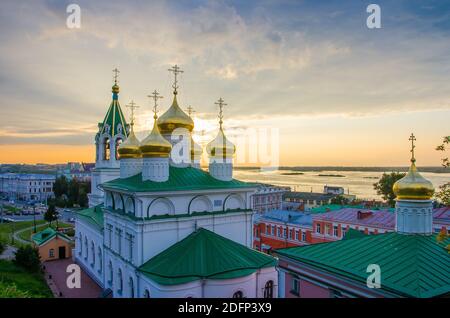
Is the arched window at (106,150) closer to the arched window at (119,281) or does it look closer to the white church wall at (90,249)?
the white church wall at (90,249)

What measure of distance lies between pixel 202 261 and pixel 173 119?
9.98 meters

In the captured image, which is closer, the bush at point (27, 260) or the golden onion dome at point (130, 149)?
the golden onion dome at point (130, 149)

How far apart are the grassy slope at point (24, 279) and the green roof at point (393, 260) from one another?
17303 mm

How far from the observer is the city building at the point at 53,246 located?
30531mm

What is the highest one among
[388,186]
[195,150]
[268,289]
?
[195,150]

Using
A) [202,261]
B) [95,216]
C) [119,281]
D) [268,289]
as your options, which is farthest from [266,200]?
[202,261]

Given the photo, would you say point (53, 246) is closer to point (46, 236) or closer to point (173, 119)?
point (46, 236)

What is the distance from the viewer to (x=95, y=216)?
25.8 meters

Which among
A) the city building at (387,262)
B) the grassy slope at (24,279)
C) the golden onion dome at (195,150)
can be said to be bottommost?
the grassy slope at (24,279)

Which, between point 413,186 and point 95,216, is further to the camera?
point 95,216

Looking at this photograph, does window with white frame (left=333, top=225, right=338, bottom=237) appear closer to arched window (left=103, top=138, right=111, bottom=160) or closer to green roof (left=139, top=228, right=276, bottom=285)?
green roof (left=139, top=228, right=276, bottom=285)

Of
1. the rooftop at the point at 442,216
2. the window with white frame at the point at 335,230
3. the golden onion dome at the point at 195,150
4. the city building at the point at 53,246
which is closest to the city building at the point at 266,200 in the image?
the window with white frame at the point at 335,230

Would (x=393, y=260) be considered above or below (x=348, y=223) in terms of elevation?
above

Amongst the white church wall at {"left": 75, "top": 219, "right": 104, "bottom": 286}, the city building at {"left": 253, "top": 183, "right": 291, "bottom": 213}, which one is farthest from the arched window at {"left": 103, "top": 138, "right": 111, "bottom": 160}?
the city building at {"left": 253, "top": 183, "right": 291, "bottom": 213}
